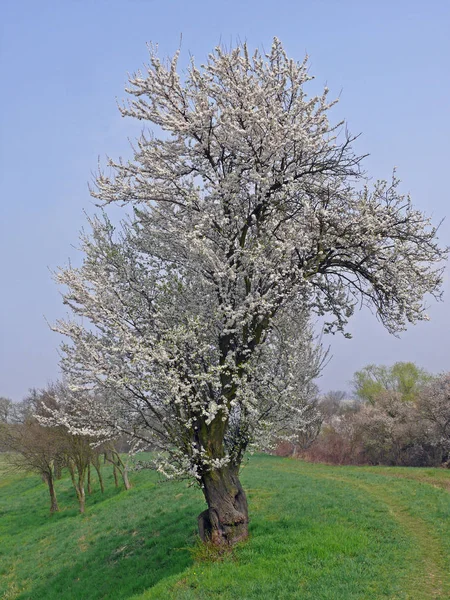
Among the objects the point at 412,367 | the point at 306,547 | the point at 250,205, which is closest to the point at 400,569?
the point at 306,547

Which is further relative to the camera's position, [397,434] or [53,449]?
[397,434]

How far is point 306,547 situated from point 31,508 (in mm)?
28644

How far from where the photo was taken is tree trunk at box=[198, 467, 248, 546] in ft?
38.6

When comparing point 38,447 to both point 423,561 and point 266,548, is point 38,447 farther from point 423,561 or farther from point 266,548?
point 423,561

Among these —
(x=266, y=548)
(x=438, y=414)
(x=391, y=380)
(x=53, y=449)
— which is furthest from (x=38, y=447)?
(x=391, y=380)

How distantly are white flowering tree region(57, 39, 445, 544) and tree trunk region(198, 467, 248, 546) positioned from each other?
0.04 m

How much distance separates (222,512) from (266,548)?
139 centimetres

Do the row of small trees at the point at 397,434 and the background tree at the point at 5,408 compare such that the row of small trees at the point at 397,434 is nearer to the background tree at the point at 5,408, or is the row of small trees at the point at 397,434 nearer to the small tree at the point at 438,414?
the small tree at the point at 438,414

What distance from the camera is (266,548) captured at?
11.5 meters

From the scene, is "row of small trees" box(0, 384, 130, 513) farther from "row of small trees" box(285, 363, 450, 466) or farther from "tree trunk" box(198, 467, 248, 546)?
"row of small trees" box(285, 363, 450, 466)

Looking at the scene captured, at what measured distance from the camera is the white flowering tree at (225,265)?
1155cm

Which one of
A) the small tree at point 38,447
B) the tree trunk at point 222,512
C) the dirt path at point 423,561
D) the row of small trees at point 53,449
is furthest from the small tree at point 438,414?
the tree trunk at point 222,512

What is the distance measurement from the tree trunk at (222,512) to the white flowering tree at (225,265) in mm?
38

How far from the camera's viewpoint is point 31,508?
33062 mm
